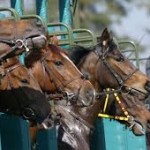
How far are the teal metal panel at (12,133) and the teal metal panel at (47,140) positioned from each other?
0.59 meters

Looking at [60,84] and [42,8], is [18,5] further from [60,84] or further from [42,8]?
[60,84]

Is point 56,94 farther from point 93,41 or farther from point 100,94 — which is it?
point 93,41

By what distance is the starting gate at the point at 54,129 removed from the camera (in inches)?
240

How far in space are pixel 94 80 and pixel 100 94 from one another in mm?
161

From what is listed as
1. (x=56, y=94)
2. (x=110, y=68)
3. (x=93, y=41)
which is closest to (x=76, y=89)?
(x=56, y=94)

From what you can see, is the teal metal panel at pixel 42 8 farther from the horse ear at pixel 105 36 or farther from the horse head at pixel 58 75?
the horse head at pixel 58 75

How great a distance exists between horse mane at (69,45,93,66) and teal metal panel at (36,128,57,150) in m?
1.01

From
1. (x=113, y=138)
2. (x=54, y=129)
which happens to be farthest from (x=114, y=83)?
(x=54, y=129)

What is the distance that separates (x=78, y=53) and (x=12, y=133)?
1.74 metres

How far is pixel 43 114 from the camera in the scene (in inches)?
241

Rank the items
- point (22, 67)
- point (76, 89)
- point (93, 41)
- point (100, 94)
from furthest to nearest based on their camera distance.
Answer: point (93, 41)
point (100, 94)
point (76, 89)
point (22, 67)

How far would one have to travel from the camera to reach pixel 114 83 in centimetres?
764

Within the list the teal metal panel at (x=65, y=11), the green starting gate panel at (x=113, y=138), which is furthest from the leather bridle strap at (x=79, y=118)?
the teal metal panel at (x=65, y=11)

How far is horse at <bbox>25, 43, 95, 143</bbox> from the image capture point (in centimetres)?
661
